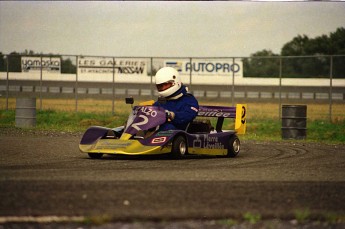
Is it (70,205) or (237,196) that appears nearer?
(70,205)

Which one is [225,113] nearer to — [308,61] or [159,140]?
[159,140]

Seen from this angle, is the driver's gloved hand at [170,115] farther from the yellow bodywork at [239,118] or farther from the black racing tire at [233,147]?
the yellow bodywork at [239,118]

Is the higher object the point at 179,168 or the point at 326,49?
the point at 326,49

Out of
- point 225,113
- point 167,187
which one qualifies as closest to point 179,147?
point 225,113

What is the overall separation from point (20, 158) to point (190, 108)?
325 centimetres

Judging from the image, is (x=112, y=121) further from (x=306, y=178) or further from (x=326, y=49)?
(x=306, y=178)

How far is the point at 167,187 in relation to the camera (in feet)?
32.6

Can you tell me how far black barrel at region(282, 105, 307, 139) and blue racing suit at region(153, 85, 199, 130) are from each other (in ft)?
29.8

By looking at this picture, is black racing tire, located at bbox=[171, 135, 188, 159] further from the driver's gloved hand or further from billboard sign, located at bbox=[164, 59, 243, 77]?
billboard sign, located at bbox=[164, 59, 243, 77]

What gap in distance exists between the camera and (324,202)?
30.2ft

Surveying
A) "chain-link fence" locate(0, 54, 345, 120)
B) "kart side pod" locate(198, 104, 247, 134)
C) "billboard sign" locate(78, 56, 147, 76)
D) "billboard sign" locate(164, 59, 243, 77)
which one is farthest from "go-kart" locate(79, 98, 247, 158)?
"billboard sign" locate(78, 56, 147, 76)

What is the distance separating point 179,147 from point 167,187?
5.13 meters

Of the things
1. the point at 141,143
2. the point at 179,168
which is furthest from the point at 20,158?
the point at 179,168

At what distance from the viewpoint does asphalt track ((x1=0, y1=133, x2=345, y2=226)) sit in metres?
8.31
